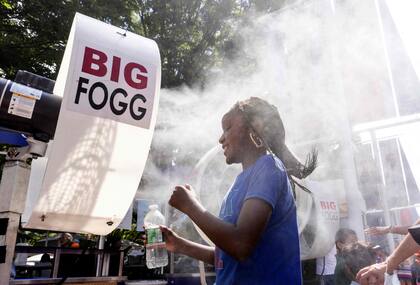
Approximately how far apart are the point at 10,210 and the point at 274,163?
3.80 feet

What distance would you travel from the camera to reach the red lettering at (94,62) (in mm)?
1726

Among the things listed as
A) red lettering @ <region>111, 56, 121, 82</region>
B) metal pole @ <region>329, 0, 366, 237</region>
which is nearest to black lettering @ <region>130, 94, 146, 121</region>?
red lettering @ <region>111, 56, 121, 82</region>

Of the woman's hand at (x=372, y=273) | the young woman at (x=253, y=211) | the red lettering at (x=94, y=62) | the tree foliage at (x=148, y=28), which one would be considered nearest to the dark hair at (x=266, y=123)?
the young woman at (x=253, y=211)

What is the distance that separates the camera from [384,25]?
4883 millimetres

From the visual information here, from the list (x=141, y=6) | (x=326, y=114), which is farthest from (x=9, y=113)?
(x=141, y=6)

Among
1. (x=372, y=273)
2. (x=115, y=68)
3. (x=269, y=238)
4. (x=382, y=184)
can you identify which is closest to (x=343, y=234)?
(x=382, y=184)

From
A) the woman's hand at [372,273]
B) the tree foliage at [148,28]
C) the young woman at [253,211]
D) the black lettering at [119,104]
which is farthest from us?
the tree foliage at [148,28]

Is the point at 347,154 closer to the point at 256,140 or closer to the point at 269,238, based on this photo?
the point at 256,140

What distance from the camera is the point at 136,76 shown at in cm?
187

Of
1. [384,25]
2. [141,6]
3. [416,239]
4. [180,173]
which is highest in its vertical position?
[141,6]

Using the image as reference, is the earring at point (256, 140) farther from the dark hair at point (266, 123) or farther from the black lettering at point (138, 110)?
the black lettering at point (138, 110)

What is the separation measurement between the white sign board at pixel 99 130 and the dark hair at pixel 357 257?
11.2 ft

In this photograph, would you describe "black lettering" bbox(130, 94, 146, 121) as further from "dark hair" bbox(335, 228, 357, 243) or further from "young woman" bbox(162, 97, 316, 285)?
"dark hair" bbox(335, 228, 357, 243)

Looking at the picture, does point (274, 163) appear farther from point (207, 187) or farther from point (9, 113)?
point (207, 187)
